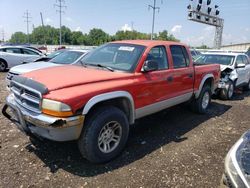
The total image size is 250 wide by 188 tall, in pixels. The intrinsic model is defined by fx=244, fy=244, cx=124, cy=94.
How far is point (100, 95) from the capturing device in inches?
136

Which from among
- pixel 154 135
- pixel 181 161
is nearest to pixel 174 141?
pixel 154 135

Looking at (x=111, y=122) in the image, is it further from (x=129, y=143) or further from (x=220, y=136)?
(x=220, y=136)

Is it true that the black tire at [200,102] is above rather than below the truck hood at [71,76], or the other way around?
below

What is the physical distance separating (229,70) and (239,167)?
7181 mm

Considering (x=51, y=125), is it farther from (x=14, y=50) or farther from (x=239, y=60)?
(x=14, y=50)

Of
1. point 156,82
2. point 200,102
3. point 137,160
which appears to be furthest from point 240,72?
point 137,160

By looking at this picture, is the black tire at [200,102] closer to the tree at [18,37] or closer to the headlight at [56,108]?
the headlight at [56,108]

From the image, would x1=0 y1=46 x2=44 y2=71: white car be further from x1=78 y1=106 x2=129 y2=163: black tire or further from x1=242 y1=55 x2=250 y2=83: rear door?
x1=78 y1=106 x2=129 y2=163: black tire

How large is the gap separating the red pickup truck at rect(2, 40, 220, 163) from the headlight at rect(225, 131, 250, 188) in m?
1.78

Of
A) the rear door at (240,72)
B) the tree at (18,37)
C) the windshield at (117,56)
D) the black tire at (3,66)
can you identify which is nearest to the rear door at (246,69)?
the rear door at (240,72)

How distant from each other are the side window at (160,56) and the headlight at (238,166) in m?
2.37

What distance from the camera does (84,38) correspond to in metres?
109

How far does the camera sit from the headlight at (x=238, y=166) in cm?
213

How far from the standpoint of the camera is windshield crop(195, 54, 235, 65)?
9.13 metres
